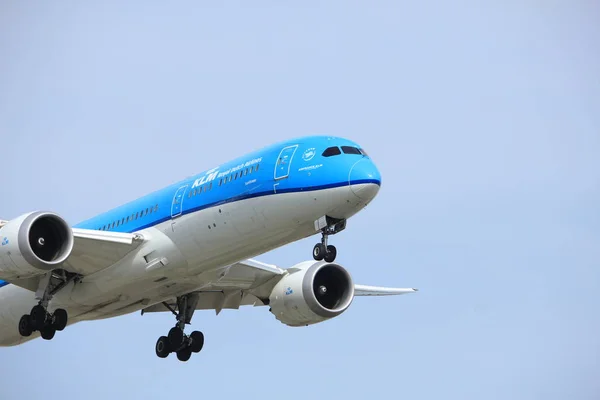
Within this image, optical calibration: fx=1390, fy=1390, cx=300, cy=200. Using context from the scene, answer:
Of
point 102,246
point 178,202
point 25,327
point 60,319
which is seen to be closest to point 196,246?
point 178,202

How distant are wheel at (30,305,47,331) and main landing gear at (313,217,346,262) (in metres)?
9.13

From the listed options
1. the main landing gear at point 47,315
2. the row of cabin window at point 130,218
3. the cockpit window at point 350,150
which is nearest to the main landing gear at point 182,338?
the row of cabin window at point 130,218

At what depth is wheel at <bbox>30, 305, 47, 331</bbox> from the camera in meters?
41.2

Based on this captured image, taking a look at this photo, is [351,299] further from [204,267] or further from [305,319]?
[204,267]

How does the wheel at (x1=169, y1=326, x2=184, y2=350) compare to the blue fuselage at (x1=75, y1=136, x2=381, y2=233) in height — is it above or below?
below

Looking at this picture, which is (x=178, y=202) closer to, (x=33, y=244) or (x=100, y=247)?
(x=100, y=247)

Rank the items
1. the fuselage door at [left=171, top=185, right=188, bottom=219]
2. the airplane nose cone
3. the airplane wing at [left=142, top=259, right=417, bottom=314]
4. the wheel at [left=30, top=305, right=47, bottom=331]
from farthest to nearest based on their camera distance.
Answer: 1. the airplane wing at [left=142, top=259, right=417, bottom=314]
2. the wheel at [left=30, top=305, right=47, bottom=331]
3. the fuselage door at [left=171, top=185, right=188, bottom=219]
4. the airplane nose cone

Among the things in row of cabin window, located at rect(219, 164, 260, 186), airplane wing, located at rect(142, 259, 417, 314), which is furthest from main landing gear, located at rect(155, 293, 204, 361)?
row of cabin window, located at rect(219, 164, 260, 186)

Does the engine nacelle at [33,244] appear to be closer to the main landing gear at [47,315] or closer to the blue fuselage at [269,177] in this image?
the main landing gear at [47,315]

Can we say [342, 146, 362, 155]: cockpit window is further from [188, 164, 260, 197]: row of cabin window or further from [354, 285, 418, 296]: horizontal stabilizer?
[354, 285, 418, 296]: horizontal stabilizer

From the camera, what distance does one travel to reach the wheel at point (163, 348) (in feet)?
148

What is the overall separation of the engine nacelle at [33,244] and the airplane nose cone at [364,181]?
8374 mm

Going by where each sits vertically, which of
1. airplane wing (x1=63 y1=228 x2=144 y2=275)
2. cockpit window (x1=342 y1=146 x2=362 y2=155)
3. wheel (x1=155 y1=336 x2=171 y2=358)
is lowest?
wheel (x1=155 y1=336 x2=171 y2=358)

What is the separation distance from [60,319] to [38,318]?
760 millimetres
